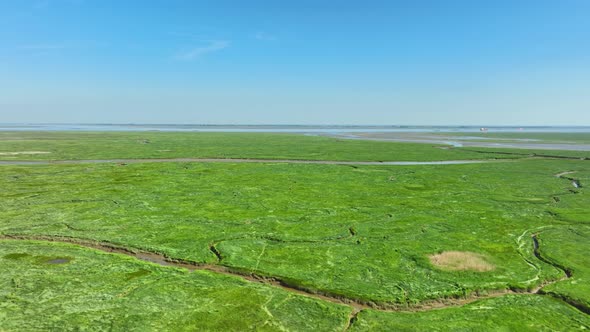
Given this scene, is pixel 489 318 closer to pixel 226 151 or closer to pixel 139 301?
pixel 139 301

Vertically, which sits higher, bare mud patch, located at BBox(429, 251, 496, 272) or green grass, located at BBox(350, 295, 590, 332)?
bare mud patch, located at BBox(429, 251, 496, 272)

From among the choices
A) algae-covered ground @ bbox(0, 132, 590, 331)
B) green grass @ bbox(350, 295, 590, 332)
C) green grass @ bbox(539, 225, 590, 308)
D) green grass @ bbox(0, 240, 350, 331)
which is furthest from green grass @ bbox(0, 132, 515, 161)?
green grass @ bbox(350, 295, 590, 332)

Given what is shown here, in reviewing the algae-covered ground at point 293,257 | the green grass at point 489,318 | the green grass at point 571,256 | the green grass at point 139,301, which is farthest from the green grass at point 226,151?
the green grass at point 489,318

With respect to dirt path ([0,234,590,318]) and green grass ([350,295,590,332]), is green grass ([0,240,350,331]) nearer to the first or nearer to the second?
dirt path ([0,234,590,318])

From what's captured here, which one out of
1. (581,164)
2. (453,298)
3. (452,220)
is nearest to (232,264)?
(453,298)

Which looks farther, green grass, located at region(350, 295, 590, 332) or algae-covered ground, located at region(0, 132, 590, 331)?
algae-covered ground, located at region(0, 132, 590, 331)

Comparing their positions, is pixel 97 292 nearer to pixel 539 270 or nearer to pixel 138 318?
pixel 138 318

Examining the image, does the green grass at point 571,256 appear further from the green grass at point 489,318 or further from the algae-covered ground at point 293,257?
the green grass at point 489,318
